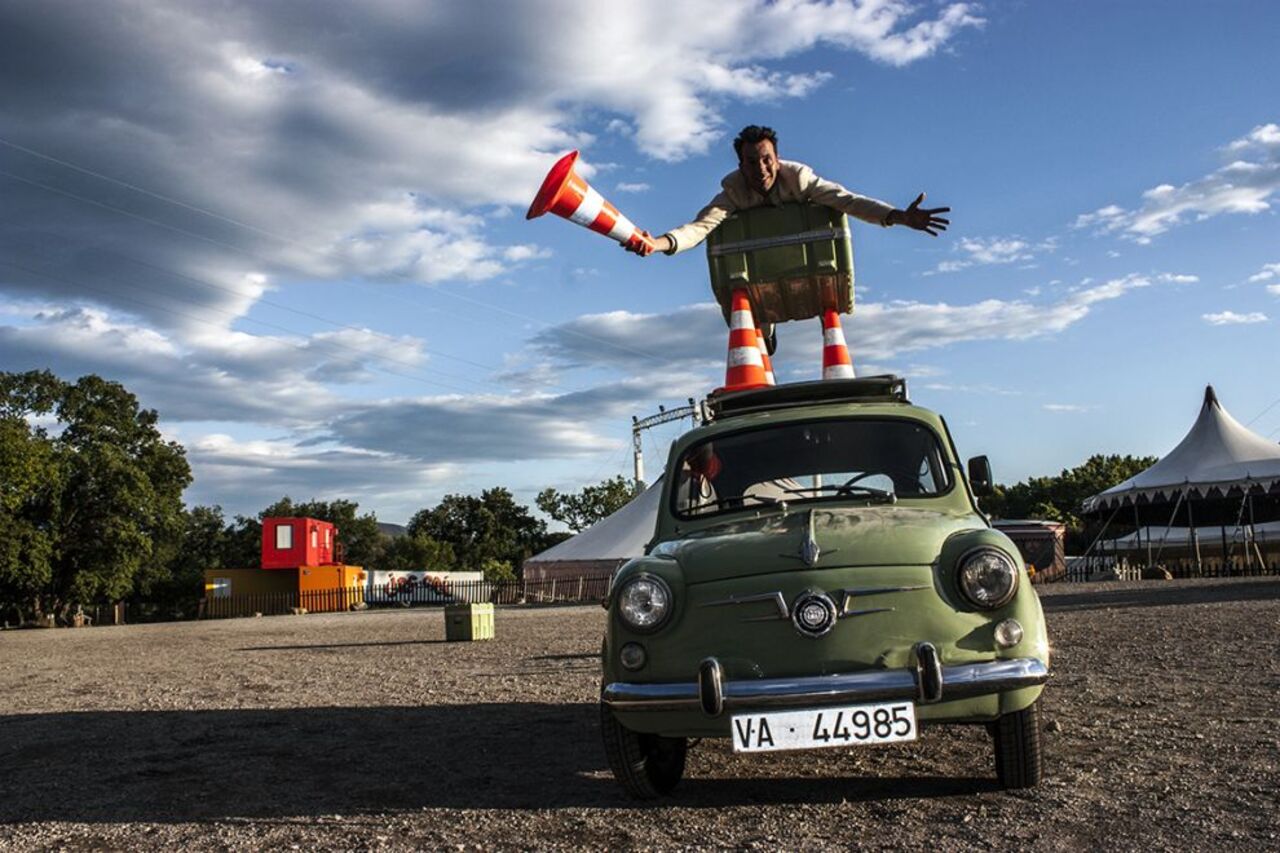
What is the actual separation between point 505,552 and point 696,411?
9326 cm

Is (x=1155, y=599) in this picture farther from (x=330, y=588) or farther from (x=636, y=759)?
(x=330, y=588)

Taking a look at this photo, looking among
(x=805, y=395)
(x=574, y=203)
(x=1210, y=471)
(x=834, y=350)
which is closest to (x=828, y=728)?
(x=805, y=395)

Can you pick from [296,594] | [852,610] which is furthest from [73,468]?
[852,610]

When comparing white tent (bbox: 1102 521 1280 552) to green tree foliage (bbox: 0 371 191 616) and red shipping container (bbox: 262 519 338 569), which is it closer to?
red shipping container (bbox: 262 519 338 569)

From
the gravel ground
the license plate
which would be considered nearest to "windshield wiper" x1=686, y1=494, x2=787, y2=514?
the gravel ground

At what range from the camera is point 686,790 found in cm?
502

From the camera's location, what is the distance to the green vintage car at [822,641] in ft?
13.5

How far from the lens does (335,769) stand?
591 cm

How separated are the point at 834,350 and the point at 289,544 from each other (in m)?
55.6

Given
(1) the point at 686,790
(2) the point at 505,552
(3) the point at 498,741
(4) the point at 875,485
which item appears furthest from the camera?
(2) the point at 505,552

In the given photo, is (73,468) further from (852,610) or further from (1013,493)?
(1013,493)

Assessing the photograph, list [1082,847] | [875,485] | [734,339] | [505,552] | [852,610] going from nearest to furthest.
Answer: [1082,847] → [852,610] → [875,485] → [734,339] → [505,552]

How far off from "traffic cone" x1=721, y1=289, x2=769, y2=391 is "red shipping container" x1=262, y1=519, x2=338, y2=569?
54548 mm

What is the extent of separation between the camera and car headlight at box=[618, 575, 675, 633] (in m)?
4.47
